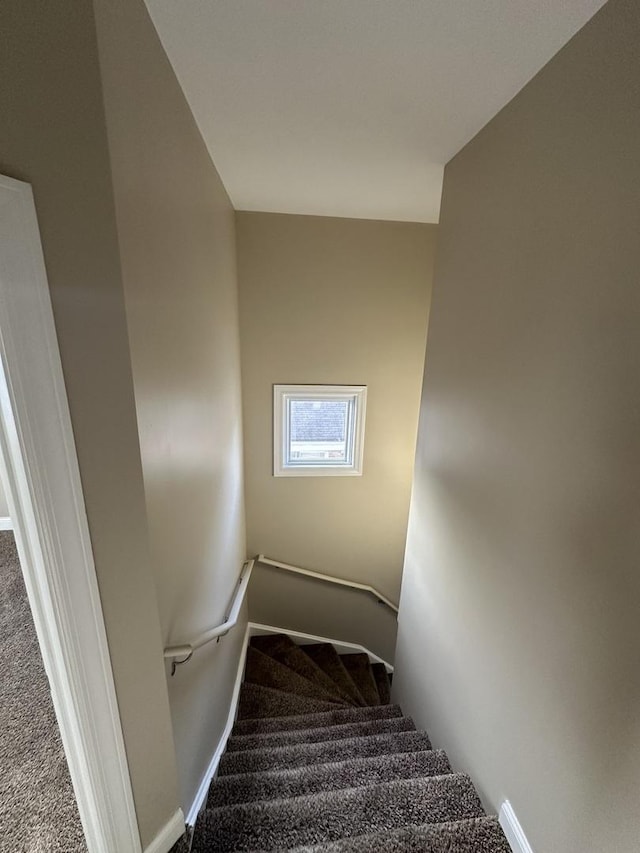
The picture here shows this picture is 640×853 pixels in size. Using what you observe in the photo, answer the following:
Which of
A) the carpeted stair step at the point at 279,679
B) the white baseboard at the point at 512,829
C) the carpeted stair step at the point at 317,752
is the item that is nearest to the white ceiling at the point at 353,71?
the white baseboard at the point at 512,829

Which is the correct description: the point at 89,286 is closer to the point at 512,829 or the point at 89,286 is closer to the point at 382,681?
the point at 512,829

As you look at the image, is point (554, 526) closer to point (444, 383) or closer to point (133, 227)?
point (444, 383)

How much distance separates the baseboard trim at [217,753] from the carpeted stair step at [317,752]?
0.05m

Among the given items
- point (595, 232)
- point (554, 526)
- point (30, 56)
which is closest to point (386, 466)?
point (554, 526)

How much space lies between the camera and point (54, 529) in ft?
2.77

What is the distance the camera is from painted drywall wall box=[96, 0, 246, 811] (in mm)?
854

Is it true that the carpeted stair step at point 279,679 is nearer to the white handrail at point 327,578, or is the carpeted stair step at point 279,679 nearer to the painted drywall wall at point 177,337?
the white handrail at point 327,578

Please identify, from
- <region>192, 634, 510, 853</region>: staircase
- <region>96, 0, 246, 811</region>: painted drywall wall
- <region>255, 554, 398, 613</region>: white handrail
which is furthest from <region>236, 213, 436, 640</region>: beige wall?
<region>192, 634, 510, 853</region>: staircase

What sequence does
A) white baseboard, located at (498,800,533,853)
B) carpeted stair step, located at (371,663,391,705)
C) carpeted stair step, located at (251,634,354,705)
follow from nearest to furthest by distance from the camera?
1. white baseboard, located at (498,800,533,853)
2. carpeted stair step, located at (251,634,354,705)
3. carpeted stair step, located at (371,663,391,705)

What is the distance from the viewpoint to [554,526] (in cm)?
99

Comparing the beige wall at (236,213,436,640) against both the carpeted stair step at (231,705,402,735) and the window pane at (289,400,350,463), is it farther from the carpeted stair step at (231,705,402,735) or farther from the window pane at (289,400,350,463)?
the carpeted stair step at (231,705,402,735)

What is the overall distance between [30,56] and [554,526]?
4.77ft

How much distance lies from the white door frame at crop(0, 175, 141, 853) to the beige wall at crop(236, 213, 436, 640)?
77.8 inches

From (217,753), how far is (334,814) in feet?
2.69
